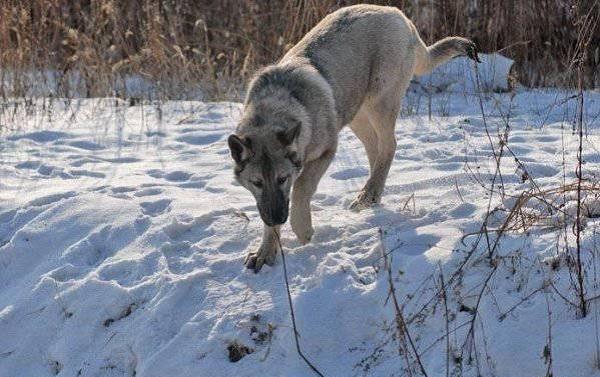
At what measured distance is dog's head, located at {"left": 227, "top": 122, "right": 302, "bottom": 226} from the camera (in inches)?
186

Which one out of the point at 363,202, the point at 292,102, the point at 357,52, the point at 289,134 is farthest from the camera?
the point at 357,52

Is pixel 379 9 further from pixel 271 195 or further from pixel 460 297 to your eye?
pixel 460 297

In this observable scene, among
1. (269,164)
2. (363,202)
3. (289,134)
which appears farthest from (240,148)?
(363,202)

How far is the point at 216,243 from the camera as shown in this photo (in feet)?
17.3

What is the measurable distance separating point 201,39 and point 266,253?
642 centimetres

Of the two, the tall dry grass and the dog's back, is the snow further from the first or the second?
the dog's back

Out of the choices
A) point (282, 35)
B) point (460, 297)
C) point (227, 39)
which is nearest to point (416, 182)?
point (460, 297)

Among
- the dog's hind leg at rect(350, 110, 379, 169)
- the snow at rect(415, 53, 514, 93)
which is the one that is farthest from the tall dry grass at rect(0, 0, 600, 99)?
the dog's hind leg at rect(350, 110, 379, 169)

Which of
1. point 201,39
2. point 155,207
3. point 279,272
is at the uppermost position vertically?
point 201,39

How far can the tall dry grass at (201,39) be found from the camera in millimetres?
9062

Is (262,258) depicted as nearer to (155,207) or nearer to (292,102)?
(292,102)

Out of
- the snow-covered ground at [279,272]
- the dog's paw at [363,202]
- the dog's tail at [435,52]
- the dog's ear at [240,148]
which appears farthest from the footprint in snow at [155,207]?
the dog's tail at [435,52]

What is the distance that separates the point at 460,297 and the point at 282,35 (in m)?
6.27

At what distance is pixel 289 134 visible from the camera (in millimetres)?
4793
